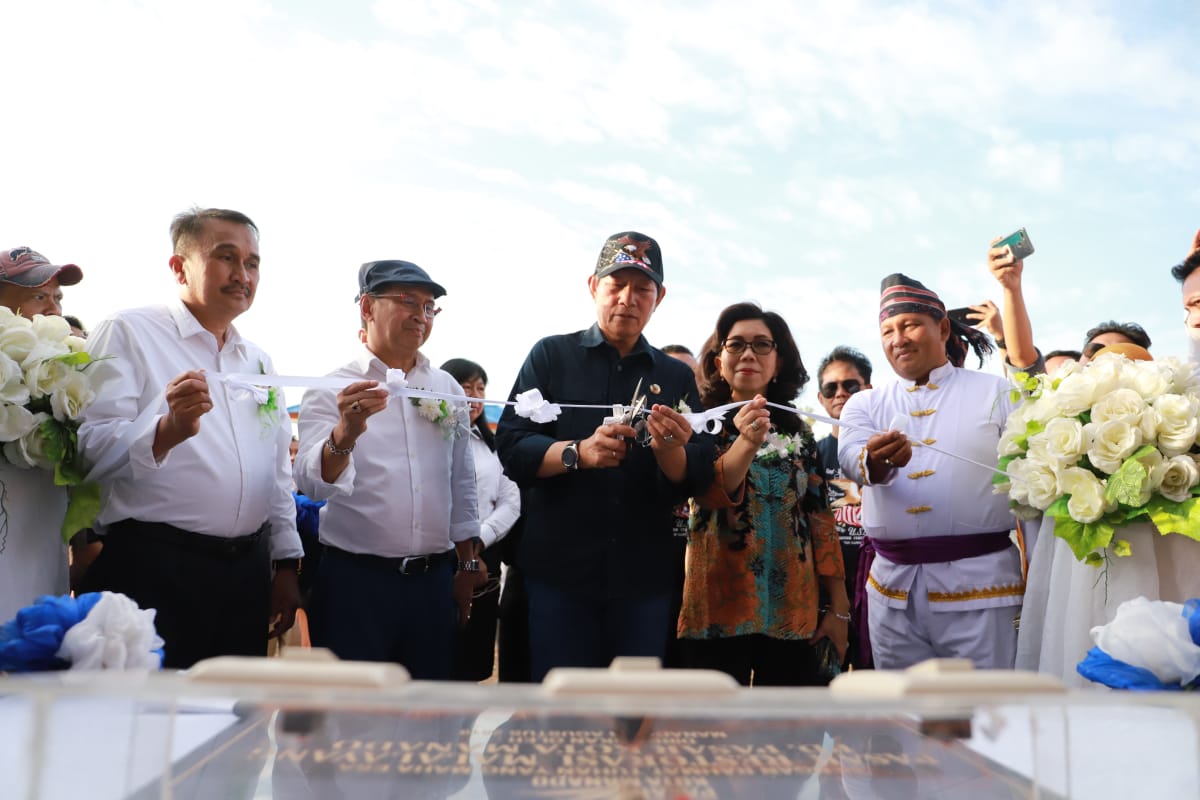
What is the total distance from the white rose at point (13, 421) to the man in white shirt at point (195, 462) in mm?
238

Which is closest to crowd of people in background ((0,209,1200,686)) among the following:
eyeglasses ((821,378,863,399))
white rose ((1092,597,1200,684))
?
white rose ((1092,597,1200,684))

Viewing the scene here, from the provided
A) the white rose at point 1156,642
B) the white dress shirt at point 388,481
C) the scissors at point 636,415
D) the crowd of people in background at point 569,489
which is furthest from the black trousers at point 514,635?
the white rose at point 1156,642

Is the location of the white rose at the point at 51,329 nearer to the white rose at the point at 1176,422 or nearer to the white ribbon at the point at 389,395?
the white ribbon at the point at 389,395

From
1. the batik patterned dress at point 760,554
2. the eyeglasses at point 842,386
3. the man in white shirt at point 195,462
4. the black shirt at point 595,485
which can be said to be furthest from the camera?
the eyeglasses at point 842,386

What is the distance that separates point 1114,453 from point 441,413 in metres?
2.27

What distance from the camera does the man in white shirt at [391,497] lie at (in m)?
3.06

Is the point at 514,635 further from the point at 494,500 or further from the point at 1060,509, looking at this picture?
the point at 1060,509

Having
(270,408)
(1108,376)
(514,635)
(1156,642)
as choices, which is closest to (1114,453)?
(1108,376)

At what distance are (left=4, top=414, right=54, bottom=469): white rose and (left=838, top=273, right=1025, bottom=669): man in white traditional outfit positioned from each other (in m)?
2.49

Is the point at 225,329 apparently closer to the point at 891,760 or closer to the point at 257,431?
the point at 257,431

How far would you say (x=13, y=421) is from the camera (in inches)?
82.8

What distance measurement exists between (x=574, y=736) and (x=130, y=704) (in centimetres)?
50

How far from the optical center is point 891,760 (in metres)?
1.13

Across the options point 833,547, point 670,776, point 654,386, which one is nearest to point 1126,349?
point 833,547
